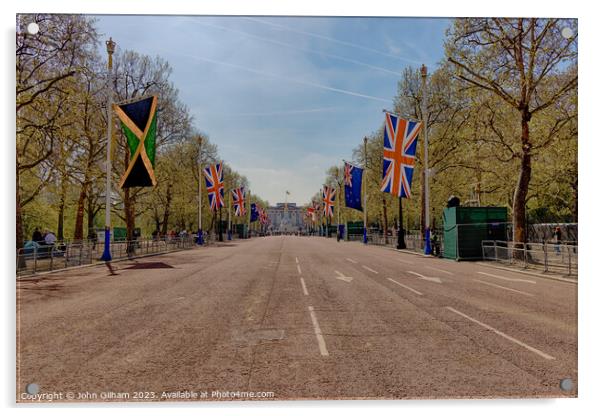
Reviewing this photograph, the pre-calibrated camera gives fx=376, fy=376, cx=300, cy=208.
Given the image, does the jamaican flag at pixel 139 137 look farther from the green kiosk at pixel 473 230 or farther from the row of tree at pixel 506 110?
the green kiosk at pixel 473 230

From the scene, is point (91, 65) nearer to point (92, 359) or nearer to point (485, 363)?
point (92, 359)

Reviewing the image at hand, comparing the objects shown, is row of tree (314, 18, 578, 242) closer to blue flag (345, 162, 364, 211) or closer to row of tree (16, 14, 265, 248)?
blue flag (345, 162, 364, 211)

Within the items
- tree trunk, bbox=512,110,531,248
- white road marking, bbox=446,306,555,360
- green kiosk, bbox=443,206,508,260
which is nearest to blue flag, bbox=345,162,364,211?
green kiosk, bbox=443,206,508,260

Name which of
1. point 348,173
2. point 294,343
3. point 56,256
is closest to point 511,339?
point 294,343

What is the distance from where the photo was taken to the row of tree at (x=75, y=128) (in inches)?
395

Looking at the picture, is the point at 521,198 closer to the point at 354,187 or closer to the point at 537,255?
the point at 537,255

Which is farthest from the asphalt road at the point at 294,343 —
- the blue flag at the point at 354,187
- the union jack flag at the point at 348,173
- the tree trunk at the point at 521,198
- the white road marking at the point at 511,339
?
the union jack flag at the point at 348,173

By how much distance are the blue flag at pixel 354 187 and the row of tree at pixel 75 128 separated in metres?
16.2

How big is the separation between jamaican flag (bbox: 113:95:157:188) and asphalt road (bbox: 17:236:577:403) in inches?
178

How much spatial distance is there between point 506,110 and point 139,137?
58.9 ft

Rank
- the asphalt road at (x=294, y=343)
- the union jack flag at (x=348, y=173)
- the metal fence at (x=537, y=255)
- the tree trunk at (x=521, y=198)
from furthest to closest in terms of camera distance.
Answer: the union jack flag at (x=348, y=173), the tree trunk at (x=521, y=198), the metal fence at (x=537, y=255), the asphalt road at (x=294, y=343)

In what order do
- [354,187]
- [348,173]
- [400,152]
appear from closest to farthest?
[400,152]
[354,187]
[348,173]

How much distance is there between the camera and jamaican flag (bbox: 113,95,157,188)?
1379cm

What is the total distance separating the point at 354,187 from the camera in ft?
124
